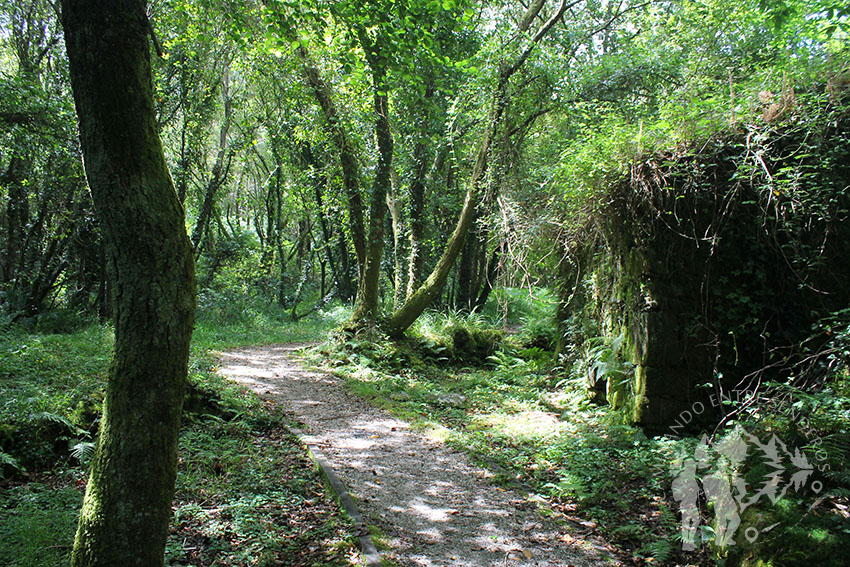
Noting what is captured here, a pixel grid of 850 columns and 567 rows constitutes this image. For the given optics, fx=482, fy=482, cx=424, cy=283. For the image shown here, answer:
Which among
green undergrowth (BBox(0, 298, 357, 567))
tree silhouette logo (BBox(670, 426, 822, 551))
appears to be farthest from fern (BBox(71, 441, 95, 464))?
tree silhouette logo (BBox(670, 426, 822, 551))

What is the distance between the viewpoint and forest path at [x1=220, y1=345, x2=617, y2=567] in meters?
3.89

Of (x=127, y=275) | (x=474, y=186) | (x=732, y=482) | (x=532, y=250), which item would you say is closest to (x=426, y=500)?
(x=732, y=482)

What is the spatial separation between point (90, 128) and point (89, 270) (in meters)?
14.4

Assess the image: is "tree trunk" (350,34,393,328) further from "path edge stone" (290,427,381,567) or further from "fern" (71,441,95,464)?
"fern" (71,441,95,464)

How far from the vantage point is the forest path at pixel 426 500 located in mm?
3893

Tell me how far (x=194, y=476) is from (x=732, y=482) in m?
4.81

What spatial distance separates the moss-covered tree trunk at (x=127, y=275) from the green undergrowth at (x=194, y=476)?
1.04 meters

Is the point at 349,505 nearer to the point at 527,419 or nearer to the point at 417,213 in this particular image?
the point at 527,419

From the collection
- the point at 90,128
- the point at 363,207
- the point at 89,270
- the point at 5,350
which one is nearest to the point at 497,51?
the point at 363,207

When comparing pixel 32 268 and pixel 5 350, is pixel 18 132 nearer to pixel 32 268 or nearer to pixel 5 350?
pixel 5 350

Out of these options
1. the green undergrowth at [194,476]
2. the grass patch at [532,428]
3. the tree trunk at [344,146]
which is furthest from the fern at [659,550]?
the tree trunk at [344,146]

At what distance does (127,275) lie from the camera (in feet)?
8.57

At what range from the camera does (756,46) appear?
35.1 feet

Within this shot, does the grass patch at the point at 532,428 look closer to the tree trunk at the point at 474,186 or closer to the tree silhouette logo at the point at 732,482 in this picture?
the tree silhouette logo at the point at 732,482
